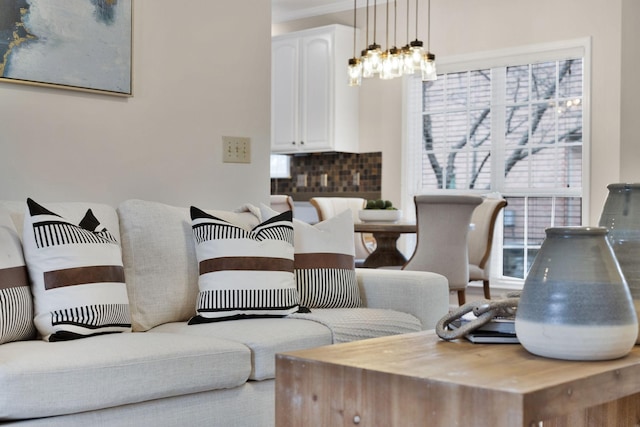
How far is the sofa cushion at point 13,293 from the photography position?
8.14 feet

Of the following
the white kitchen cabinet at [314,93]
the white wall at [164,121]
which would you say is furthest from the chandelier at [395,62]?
the white kitchen cabinet at [314,93]

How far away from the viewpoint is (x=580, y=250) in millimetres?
1818

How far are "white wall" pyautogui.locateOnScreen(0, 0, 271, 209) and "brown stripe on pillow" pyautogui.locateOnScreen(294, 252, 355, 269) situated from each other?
719 mm

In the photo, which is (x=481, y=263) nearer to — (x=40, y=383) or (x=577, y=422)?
(x=577, y=422)

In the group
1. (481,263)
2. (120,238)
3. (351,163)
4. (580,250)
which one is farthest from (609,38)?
(580,250)

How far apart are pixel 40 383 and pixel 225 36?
224 cm

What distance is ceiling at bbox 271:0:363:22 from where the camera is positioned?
776 cm

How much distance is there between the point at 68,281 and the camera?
2.60m

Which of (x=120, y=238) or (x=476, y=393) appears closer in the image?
(x=476, y=393)

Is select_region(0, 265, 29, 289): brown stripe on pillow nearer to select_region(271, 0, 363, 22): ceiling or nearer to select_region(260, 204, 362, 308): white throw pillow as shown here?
select_region(260, 204, 362, 308): white throw pillow

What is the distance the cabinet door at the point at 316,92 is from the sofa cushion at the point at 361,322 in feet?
14.9

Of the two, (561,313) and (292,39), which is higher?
(292,39)

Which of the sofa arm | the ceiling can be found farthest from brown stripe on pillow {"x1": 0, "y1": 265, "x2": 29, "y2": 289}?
the ceiling

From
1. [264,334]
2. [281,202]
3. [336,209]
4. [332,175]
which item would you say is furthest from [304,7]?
[264,334]
